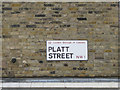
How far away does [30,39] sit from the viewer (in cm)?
445

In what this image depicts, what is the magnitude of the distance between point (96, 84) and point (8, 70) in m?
2.76

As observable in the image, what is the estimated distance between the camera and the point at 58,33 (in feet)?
14.6

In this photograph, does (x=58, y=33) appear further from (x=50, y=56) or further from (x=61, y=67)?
(x=61, y=67)

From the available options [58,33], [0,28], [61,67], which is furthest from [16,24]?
[61,67]

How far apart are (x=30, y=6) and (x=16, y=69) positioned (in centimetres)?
204

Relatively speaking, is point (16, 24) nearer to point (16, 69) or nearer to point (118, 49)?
point (16, 69)

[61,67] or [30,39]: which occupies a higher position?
[30,39]

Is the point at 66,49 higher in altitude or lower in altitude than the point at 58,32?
lower

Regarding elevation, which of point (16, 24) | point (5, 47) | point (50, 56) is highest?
point (16, 24)

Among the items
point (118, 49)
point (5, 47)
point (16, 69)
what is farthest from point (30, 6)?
point (118, 49)

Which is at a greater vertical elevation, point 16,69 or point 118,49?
point 118,49

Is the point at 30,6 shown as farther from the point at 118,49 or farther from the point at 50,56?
the point at 118,49

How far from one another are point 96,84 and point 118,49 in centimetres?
131

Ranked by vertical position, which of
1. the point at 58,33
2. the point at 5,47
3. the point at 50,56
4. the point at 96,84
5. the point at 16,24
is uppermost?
the point at 16,24
